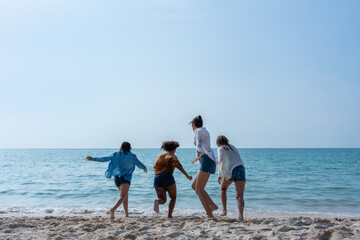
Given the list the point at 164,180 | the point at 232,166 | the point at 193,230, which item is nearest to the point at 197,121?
the point at 232,166

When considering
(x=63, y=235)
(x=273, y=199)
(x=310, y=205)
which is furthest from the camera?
(x=273, y=199)

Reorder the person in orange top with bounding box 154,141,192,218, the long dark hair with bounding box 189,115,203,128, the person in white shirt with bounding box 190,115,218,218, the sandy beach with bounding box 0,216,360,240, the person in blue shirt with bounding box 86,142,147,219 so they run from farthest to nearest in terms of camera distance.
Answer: the person in blue shirt with bounding box 86,142,147,219 → the person in orange top with bounding box 154,141,192,218 → the long dark hair with bounding box 189,115,203,128 → the person in white shirt with bounding box 190,115,218,218 → the sandy beach with bounding box 0,216,360,240

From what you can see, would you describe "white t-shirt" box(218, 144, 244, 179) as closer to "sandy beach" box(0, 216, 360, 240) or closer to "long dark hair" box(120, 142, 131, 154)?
"sandy beach" box(0, 216, 360, 240)

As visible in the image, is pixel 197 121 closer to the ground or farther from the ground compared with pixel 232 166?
farther from the ground

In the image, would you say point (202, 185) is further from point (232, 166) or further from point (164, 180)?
point (164, 180)

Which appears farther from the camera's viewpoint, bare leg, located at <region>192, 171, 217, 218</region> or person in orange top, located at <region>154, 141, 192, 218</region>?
person in orange top, located at <region>154, 141, 192, 218</region>

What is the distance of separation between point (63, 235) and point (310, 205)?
25.9ft

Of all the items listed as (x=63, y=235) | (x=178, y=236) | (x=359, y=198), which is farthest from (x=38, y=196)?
(x=359, y=198)

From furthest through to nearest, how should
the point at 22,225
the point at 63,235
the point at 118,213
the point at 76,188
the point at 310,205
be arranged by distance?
the point at 76,188
the point at 310,205
the point at 118,213
the point at 22,225
the point at 63,235

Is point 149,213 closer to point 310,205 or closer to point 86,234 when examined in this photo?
point 86,234

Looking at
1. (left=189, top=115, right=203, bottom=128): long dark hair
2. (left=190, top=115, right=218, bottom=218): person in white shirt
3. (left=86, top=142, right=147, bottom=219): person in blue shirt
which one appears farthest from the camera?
(left=86, top=142, right=147, bottom=219): person in blue shirt

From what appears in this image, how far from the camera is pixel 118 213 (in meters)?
9.16

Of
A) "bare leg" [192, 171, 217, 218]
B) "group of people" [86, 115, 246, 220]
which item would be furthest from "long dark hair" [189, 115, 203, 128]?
"bare leg" [192, 171, 217, 218]

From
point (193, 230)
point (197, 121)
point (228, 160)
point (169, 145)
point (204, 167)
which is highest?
point (197, 121)
